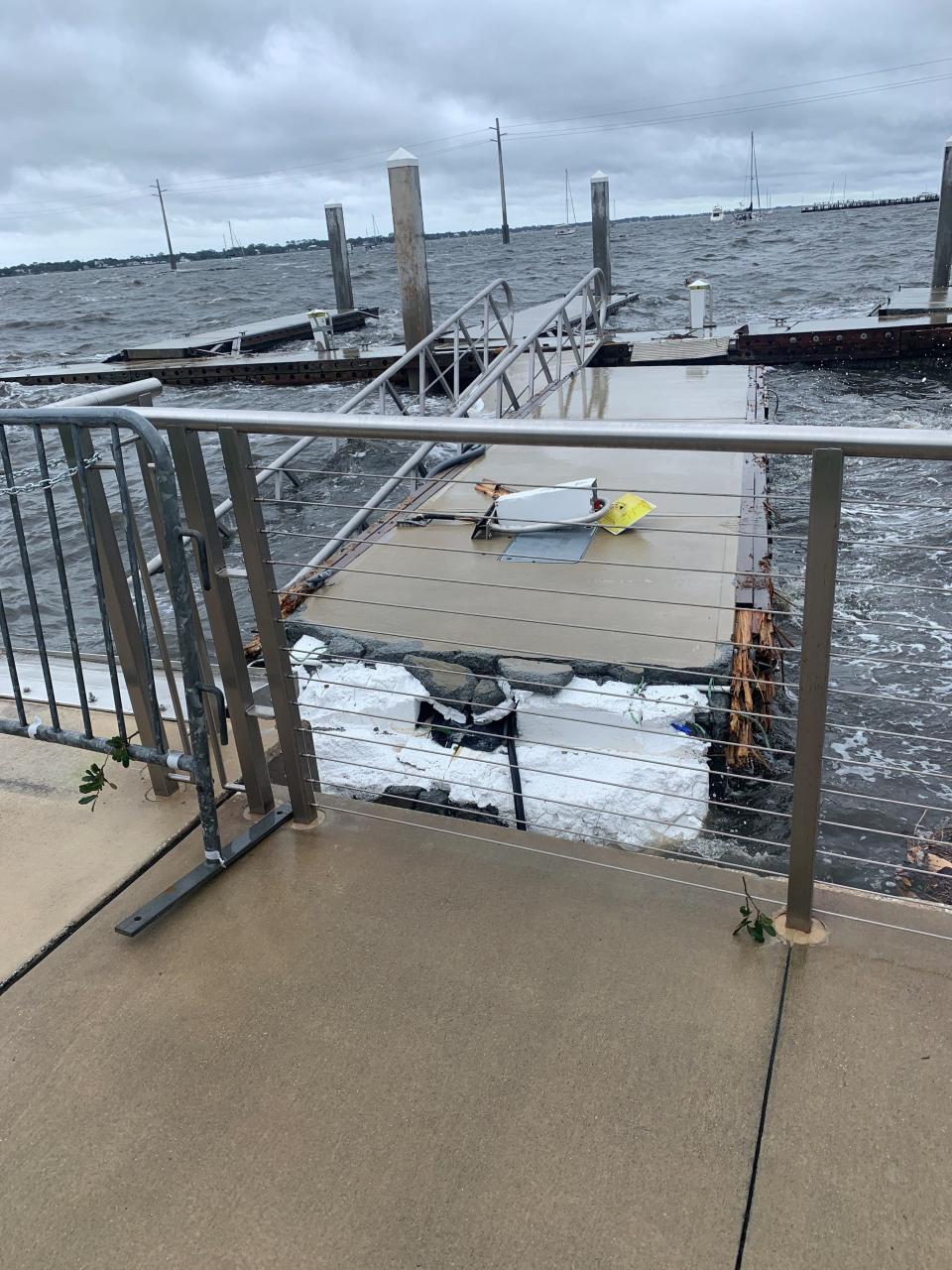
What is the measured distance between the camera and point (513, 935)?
78.8 inches

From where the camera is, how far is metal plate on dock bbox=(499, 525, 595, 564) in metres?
5.10

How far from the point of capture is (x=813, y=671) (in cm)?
174

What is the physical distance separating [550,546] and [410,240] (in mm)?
8308

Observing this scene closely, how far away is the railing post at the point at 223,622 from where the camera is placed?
217 centimetres

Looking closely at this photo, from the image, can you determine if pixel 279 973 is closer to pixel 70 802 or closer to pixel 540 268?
pixel 70 802

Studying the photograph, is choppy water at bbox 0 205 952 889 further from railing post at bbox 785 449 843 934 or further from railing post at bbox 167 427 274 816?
railing post at bbox 167 427 274 816

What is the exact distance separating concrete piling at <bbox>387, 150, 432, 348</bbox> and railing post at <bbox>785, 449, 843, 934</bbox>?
10.7 m


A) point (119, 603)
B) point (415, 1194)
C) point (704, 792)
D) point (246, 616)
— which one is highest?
point (119, 603)

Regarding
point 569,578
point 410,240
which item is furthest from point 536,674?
point 410,240

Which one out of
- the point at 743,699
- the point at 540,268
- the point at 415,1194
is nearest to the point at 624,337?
the point at 743,699

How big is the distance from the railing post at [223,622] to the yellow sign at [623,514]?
135 inches

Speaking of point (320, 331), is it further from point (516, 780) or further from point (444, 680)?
point (516, 780)

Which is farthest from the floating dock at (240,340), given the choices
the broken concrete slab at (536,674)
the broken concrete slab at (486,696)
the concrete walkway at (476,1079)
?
the concrete walkway at (476,1079)

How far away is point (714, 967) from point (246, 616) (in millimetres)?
5817
